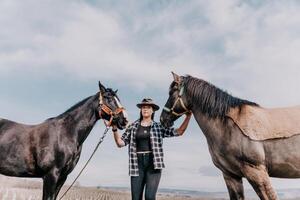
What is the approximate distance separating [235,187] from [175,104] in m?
1.94

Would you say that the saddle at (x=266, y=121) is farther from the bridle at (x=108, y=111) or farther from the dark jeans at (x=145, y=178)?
the bridle at (x=108, y=111)

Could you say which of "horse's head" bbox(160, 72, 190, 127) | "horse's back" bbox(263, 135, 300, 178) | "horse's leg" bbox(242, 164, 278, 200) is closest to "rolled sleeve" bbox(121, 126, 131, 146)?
"horse's head" bbox(160, 72, 190, 127)

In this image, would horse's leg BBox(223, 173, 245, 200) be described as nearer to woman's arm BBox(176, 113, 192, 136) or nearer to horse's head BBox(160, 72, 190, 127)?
woman's arm BBox(176, 113, 192, 136)

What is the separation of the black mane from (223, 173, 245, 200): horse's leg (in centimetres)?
116

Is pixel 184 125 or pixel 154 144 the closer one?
pixel 154 144

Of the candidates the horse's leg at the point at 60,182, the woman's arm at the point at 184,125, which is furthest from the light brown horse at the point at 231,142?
the horse's leg at the point at 60,182

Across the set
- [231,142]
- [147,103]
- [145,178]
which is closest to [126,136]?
[147,103]

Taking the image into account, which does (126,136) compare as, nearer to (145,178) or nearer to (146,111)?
(146,111)

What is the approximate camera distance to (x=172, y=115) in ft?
23.2

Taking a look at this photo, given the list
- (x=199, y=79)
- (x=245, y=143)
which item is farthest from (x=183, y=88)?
(x=245, y=143)

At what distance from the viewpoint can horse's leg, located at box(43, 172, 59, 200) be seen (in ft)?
22.7

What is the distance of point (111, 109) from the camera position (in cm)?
765

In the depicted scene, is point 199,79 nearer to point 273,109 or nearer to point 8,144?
point 273,109

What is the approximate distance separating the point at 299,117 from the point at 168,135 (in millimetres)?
2424
